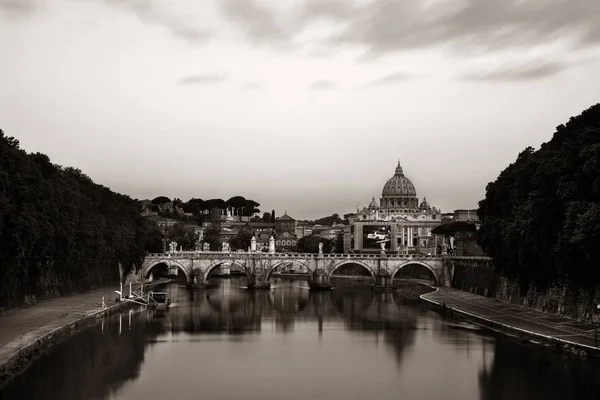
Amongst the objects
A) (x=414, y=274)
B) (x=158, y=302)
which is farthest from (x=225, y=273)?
(x=158, y=302)

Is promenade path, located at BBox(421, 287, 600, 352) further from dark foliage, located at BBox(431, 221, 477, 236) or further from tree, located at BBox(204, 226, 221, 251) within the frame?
tree, located at BBox(204, 226, 221, 251)

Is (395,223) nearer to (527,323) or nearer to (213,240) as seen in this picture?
(213,240)

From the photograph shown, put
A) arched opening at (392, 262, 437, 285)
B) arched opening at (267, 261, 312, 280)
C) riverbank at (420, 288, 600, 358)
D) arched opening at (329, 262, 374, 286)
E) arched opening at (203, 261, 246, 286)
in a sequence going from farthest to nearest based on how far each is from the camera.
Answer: arched opening at (267, 261, 312, 280)
arched opening at (203, 261, 246, 286)
arched opening at (392, 262, 437, 285)
arched opening at (329, 262, 374, 286)
riverbank at (420, 288, 600, 358)

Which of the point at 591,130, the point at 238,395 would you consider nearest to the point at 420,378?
the point at 238,395

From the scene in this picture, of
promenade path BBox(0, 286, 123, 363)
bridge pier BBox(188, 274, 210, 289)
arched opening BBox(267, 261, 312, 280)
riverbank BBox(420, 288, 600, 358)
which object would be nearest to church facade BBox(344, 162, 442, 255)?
arched opening BBox(267, 261, 312, 280)

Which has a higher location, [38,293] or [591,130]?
[591,130]

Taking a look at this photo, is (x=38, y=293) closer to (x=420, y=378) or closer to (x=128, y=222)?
(x=128, y=222)

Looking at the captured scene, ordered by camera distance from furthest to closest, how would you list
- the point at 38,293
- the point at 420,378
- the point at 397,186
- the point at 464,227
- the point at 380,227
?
the point at 397,186, the point at 380,227, the point at 464,227, the point at 38,293, the point at 420,378
